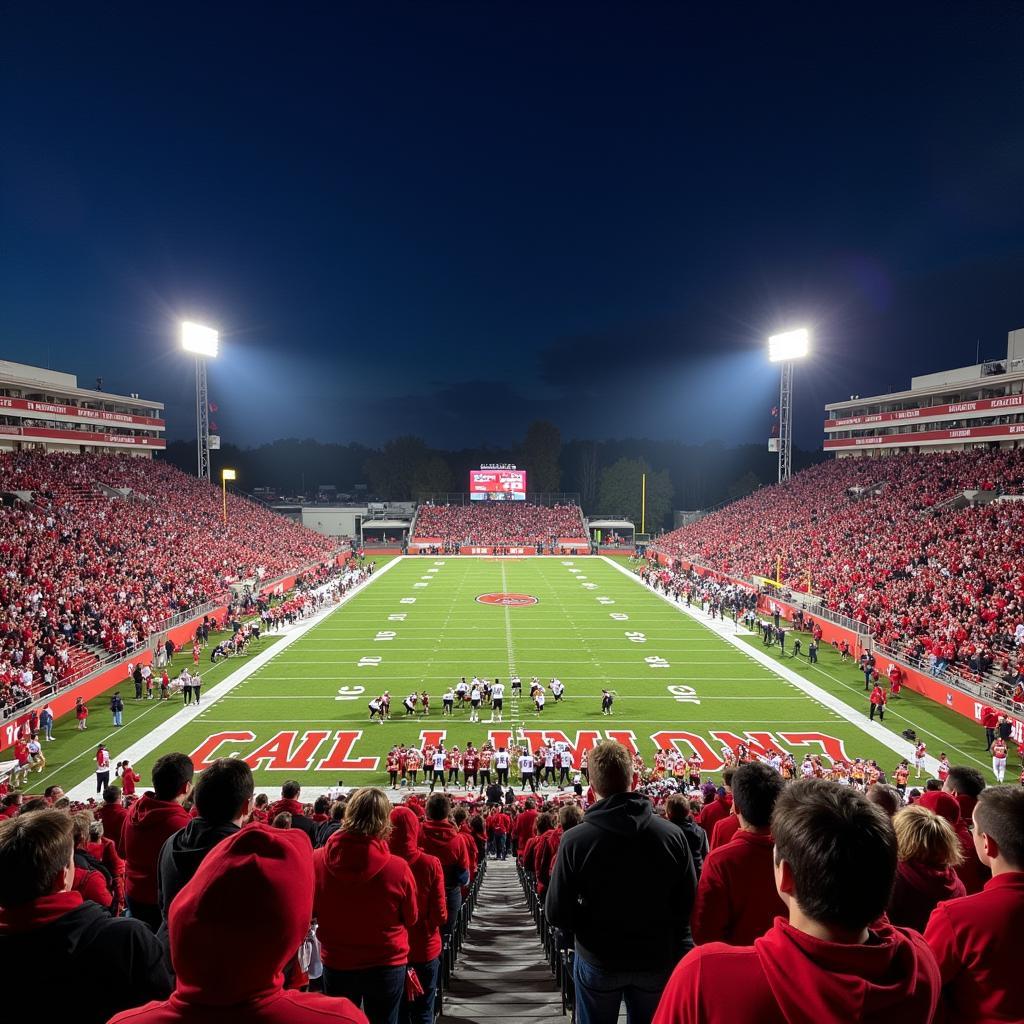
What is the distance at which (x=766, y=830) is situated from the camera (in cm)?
373

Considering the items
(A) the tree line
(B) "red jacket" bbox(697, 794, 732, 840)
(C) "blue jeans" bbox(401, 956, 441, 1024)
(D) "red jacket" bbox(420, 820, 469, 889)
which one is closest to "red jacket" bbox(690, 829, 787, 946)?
(C) "blue jeans" bbox(401, 956, 441, 1024)

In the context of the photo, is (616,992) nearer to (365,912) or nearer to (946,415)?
(365,912)

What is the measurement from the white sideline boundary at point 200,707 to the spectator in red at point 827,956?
18.1 meters

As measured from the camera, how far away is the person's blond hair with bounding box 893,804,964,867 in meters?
3.75

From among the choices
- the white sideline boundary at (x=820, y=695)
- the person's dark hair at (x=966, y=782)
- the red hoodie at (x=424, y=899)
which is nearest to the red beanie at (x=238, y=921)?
the red hoodie at (x=424, y=899)

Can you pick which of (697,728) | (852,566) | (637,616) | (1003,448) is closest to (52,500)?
(637,616)

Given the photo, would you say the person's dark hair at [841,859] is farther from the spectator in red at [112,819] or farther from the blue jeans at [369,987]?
the spectator in red at [112,819]

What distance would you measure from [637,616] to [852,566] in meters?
10.9

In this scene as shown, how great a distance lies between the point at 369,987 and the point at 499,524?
71936 millimetres

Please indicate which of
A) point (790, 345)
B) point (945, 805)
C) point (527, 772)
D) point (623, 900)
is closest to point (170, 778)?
point (623, 900)

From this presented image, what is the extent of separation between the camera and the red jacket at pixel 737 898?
3436 mm

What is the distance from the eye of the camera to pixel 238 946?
184 cm

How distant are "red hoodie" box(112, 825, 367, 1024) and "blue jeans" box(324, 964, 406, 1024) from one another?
216 cm

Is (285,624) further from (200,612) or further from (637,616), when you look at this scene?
(637,616)
